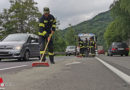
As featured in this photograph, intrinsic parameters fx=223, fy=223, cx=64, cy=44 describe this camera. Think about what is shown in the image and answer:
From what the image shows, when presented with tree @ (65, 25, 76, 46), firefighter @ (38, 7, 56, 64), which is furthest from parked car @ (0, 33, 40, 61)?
tree @ (65, 25, 76, 46)

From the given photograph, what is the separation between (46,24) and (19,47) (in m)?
4.44

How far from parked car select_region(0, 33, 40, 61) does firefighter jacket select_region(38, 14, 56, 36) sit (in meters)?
4.24

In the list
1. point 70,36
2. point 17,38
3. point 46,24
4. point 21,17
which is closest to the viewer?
point 46,24

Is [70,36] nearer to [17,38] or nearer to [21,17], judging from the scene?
[21,17]

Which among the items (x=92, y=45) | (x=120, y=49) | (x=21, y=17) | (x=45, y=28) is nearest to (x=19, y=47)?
(x=45, y=28)

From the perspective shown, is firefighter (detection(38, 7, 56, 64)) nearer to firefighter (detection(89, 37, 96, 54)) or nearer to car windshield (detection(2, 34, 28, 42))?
car windshield (detection(2, 34, 28, 42))

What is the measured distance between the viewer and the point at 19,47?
1241 cm

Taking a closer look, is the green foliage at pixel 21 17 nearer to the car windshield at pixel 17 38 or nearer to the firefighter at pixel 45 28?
the car windshield at pixel 17 38

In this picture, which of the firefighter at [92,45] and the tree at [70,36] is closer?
the firefighter at [92,45]

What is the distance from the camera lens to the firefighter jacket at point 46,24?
8.37 meters

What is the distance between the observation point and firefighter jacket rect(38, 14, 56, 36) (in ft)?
27.5

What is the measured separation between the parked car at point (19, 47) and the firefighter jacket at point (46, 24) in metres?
4.24

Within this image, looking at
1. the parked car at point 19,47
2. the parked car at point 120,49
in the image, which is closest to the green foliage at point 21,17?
the parked car at point 120,49

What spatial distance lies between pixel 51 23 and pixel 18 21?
39.1 metres
